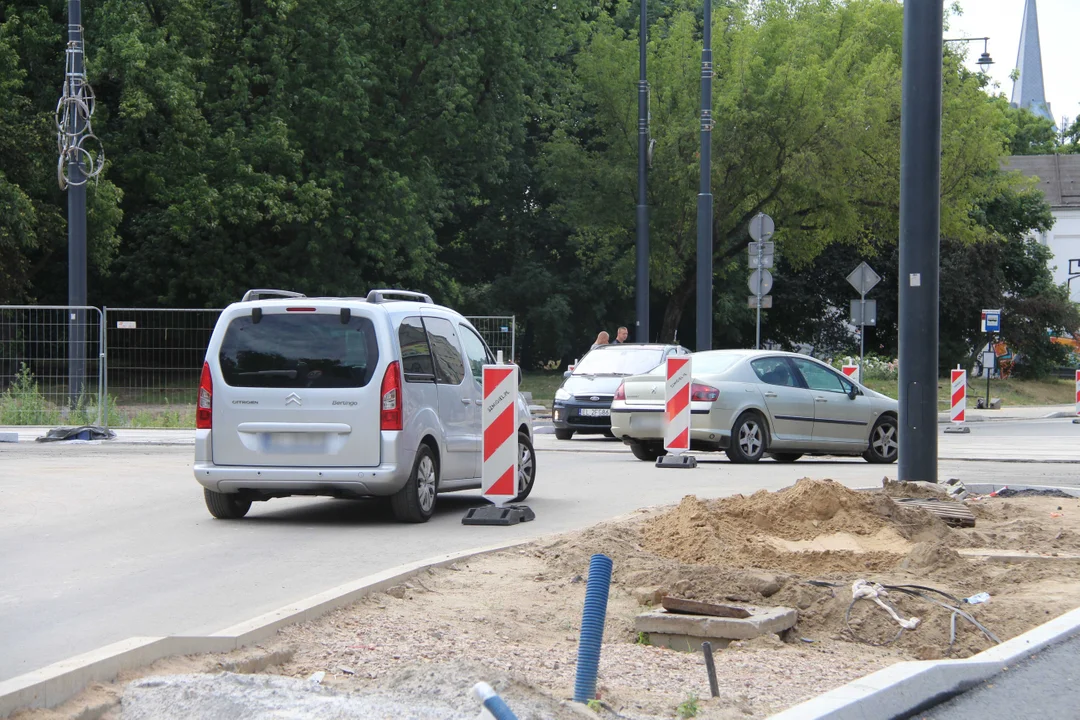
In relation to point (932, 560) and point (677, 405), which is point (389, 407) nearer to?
point (932, 560)

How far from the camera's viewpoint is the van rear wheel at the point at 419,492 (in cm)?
1080

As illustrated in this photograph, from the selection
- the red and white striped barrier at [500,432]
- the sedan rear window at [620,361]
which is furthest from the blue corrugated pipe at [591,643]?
the sedan rear window at [620,361]

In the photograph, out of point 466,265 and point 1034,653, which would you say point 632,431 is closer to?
point 1034,653

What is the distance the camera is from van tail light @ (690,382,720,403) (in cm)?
1686

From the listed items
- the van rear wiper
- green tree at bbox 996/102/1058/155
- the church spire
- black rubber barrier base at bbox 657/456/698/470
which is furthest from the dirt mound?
the church spire

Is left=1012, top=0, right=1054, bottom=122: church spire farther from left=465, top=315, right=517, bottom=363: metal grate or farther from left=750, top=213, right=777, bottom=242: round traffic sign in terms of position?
left=465, top=315, right=517, bottom=363: metal grate

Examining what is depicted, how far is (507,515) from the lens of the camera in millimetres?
10906

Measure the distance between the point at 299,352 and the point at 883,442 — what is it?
999 centimetres

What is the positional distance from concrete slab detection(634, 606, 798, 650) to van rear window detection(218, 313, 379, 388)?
15.2ft

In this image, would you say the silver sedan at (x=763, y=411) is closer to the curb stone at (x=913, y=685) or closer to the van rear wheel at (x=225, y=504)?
the van rear wheel at (x=225, y=504)

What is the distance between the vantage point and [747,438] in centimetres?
1709

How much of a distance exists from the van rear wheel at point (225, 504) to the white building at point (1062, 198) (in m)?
91.5

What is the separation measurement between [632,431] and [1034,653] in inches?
444

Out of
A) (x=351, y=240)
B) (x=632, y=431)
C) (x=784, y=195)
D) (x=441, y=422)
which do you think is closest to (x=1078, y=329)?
(x=784, y=195)
